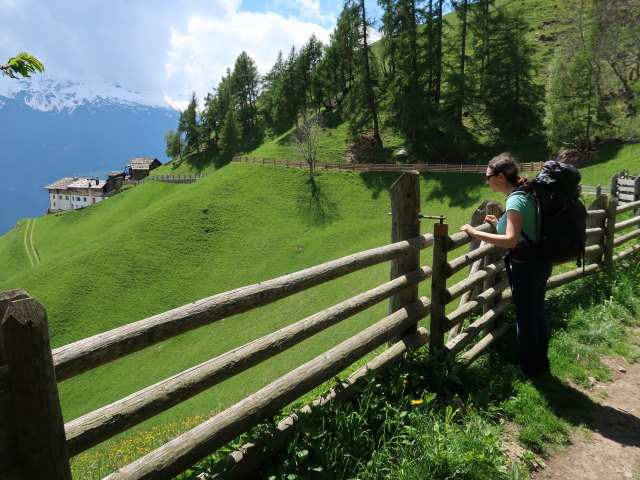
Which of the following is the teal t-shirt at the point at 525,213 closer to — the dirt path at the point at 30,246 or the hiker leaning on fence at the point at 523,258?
the hiker leaning on fence at the point at 523,258

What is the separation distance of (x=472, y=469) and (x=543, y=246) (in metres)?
2.69

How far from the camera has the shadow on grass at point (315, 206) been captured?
39828 millimetres

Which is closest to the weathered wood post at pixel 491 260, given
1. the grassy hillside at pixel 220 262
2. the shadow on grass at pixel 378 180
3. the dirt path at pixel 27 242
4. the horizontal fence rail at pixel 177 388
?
the horizontal fence rail at pixel 177 388

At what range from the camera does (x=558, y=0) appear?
90375 millimetres

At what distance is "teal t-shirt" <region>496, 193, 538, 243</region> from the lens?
482 cm

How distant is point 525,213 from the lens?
193 inches

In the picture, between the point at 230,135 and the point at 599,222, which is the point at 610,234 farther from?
the point at 230,135

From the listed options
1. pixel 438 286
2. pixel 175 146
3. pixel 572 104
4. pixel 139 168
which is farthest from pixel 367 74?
pixel 139 168

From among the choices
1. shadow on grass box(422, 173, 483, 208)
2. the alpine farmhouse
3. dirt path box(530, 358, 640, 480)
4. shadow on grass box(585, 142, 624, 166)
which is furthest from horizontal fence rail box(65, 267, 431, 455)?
the alpine farmhouse

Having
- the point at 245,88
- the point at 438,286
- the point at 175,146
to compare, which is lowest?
the point at 438,286

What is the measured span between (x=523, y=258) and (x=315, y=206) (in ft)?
122

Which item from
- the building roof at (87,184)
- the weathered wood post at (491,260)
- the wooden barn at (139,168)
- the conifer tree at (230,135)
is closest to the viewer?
the weathered wood post at (491,260)

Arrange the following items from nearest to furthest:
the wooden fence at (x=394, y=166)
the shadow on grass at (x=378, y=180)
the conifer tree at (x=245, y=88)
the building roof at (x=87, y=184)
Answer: the wooden fence at (x=394, y=166) → the shadow on grass at (x=378, y=180) → the conifer tree at (x=245, y=88) → the building roof at (x=87, y=184)

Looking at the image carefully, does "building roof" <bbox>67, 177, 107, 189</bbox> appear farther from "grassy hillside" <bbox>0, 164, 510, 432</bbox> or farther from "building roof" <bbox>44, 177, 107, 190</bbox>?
"grassy hillside" <bbox>0, 164, 510, 432</bbox>
